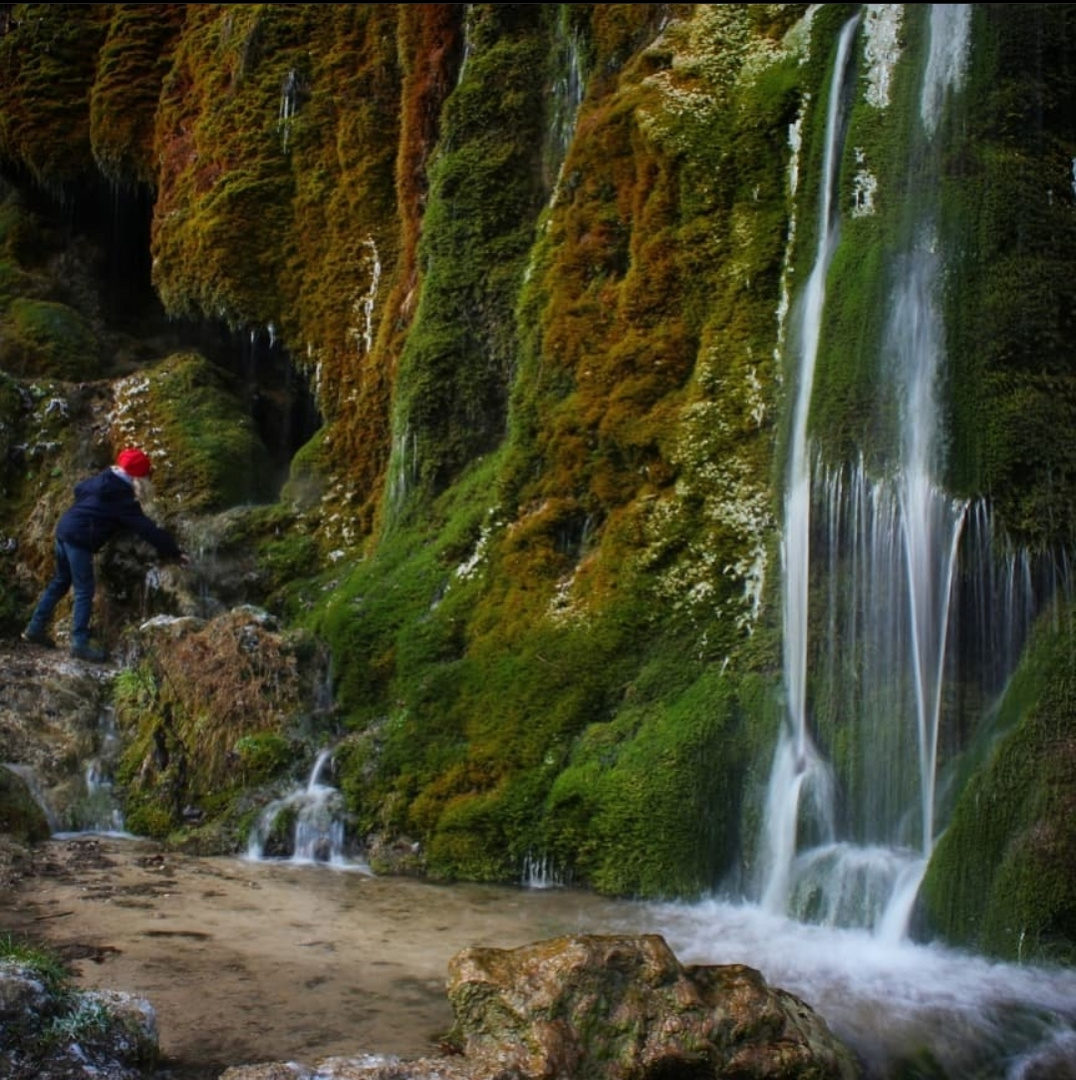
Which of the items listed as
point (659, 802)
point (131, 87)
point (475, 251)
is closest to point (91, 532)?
point (475, 251)

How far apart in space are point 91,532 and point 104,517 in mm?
184

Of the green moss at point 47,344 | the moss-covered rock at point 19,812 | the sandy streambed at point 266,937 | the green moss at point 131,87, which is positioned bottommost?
the sandy streambed at point 266,937

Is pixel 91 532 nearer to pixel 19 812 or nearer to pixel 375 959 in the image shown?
pixel 19 812

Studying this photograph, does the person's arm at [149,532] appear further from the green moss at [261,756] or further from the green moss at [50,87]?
the green moss at [50,87]

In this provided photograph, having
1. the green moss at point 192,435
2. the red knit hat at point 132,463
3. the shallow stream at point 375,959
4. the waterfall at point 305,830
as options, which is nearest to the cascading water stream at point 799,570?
the shallow stream at point 375,959

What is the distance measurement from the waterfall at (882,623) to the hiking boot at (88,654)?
21.2ft

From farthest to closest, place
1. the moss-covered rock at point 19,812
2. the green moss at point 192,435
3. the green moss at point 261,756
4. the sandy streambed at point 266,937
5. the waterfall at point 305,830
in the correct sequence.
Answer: the green moss at point 192,435 → the green moss at point 261,756 → the waterfall at point 305,830 → the moss-covered rock at point 19,812 → the sandy streambed at point 266,937

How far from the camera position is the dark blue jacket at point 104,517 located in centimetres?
1157

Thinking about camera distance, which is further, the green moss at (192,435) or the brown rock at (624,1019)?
the green moss at (192,435)

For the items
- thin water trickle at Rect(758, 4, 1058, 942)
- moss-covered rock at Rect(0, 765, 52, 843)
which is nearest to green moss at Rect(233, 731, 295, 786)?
moss-covered rock at Rect(0, 765, 52, 843)

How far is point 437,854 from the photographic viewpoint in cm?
873

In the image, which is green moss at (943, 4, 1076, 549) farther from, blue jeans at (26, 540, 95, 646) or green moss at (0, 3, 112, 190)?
green moss at (0, 3, 112, 190)

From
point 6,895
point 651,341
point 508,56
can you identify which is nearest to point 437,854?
point 6,895

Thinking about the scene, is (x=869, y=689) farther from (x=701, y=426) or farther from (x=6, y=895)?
(x=6, y=895)
